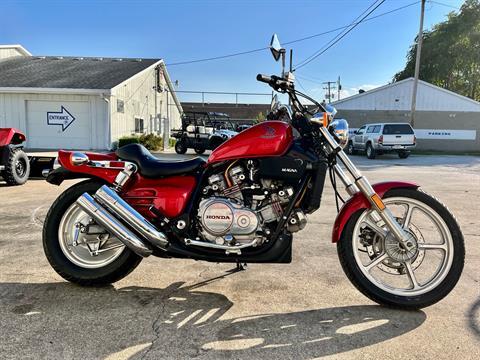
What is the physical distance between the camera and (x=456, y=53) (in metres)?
39.5

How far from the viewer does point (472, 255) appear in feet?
14.3

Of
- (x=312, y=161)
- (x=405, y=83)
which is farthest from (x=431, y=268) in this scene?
(x=405, y=83)

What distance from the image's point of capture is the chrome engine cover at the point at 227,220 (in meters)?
3.00

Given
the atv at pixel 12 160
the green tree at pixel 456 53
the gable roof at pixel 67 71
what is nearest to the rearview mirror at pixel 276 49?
the atv at pixel 12 160

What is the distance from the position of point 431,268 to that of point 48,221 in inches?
136

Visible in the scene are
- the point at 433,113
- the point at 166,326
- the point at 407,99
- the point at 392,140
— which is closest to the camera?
the point at 166,326

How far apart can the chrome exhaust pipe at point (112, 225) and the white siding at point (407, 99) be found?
28489 millimetres

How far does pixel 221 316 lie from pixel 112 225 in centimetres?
106

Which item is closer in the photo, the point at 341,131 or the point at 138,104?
the point at 341,131

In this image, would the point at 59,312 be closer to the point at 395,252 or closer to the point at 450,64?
the point at 395,252

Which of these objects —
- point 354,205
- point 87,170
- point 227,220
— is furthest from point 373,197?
point 87,170

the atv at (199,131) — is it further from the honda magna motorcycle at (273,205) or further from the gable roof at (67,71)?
the honda magna motorcycle at (273,205)

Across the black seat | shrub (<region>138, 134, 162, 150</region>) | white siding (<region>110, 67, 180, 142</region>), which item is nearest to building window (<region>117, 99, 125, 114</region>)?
white siding (<region>110, 67, 180, 142</region>)

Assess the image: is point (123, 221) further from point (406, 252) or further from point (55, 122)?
point (55, 122)
